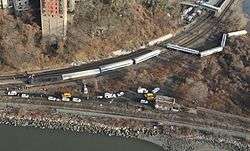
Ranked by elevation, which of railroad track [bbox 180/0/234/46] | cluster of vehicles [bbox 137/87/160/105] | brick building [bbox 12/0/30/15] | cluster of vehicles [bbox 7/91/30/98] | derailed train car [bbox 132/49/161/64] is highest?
brick building [bbox 12/0/30/15]

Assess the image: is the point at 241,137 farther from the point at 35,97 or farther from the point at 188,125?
the point at 35,97

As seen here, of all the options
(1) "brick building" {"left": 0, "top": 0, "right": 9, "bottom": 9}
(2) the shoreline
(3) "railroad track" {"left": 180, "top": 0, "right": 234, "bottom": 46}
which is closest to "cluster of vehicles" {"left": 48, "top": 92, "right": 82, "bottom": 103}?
(2) the shoreline

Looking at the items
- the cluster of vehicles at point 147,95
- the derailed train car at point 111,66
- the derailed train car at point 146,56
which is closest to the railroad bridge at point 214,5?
the derailed train car at point 146,56

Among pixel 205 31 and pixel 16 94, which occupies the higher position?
pixel 205 31

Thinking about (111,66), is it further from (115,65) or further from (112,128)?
(112,128)

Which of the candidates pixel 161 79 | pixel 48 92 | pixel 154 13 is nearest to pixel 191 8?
pixel 154 13

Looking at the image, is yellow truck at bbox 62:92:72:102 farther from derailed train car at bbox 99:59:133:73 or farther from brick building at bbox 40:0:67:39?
brick building at bbox 40:0:67:39

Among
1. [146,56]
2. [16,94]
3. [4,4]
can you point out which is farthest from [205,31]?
[16,94]

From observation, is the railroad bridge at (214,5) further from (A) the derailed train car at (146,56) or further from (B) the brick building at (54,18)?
(B) the brick building at (54,18)
